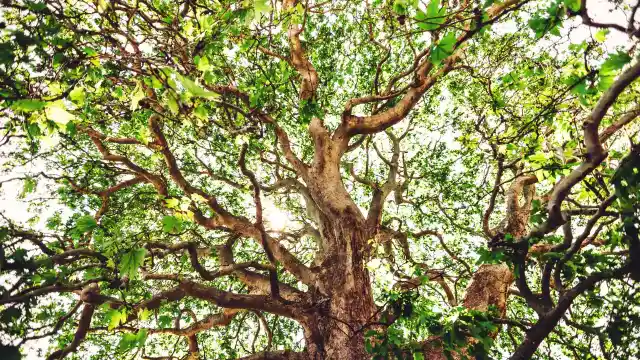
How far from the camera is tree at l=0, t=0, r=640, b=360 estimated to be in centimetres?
232

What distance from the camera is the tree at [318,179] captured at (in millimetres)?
2324

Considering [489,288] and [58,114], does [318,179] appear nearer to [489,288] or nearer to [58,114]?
[489,288]

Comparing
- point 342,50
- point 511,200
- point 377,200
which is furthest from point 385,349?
point 342,50

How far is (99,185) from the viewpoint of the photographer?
7727 mm

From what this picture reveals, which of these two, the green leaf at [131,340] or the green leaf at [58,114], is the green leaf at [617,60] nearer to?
the green leaf at [58,114]

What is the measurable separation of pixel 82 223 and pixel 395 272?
12.7ft

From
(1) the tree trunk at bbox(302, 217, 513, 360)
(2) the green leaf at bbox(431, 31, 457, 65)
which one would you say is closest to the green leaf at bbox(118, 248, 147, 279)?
(2) the green leaf at bbox(431, 31, 457, 65)

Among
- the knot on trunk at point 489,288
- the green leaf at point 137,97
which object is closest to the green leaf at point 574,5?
the green leaf at point 137,97

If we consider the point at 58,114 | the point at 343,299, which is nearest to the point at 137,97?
the point at 58,114

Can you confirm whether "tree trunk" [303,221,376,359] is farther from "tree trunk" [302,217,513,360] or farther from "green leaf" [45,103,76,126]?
"green leaf" [45,103,76,126]

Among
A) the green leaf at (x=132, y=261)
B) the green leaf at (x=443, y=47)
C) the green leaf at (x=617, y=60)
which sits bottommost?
the green leaf at (x=132, y=261)

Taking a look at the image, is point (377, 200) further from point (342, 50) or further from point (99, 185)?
point (99, 185)

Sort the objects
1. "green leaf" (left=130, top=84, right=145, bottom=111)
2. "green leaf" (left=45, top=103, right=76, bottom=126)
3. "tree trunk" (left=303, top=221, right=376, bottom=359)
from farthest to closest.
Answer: "tree trunk" (left=303, top=221, right=376, bottom=359)
"green leaf" (left=130, top=84, right=145, bottom=111)
"green leaf" (left=45, top=103, right=76, bottom=126)

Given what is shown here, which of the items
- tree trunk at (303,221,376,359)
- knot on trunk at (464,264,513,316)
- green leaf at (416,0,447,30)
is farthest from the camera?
knot on trunk at (464,264,513,316)
